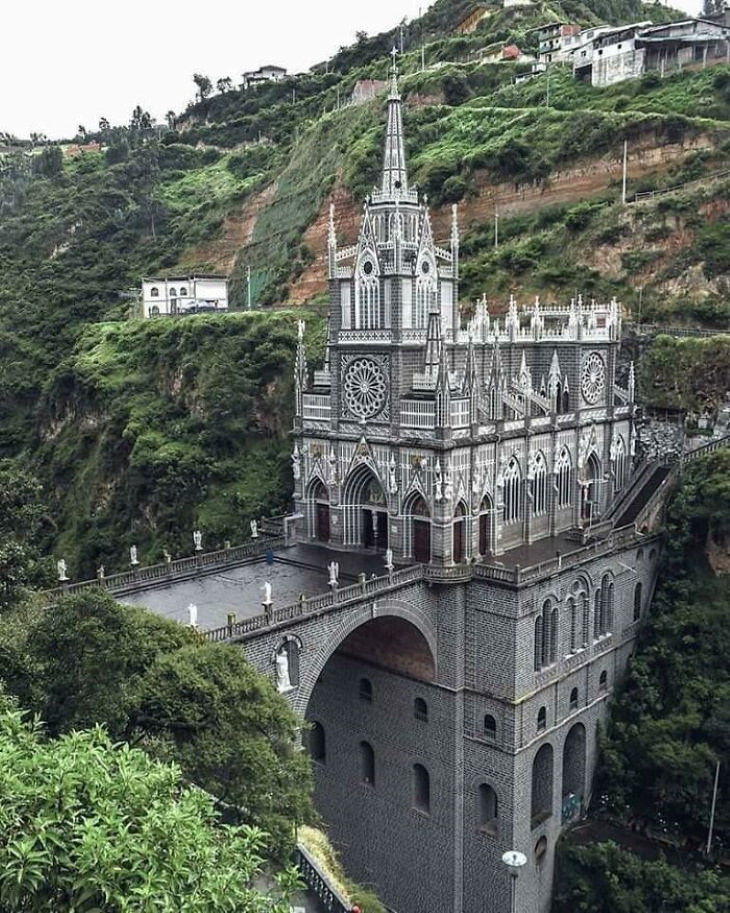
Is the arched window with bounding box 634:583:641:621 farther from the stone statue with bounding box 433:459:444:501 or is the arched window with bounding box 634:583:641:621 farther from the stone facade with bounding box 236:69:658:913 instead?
the stone statue with bounding box 433:459:444:501

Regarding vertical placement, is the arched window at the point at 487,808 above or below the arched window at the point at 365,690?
below

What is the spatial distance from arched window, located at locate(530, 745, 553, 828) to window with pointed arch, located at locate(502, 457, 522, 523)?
32.8ft

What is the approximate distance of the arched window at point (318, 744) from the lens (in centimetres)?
3888

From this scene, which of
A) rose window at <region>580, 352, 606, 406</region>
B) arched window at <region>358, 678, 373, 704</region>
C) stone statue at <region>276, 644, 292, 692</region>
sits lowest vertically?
arched window at <region>358, 678, 373, 704</region>

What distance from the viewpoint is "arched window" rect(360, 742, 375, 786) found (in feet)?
124

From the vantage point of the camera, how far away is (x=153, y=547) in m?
58.2

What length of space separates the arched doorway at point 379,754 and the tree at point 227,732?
12.7 meters

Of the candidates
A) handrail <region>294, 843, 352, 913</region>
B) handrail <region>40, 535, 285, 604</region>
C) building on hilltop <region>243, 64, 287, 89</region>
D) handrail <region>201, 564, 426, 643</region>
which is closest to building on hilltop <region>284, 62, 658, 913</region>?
handrail <region>201, 564, 426, 643</region>

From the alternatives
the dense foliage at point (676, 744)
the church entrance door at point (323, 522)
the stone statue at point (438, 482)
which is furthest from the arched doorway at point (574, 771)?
the church entrance door at point (323, 522)

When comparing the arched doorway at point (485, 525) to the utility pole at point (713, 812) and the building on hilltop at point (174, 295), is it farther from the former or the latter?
the building on hilltop at point (174, 295)

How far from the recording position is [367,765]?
3784 centimetres

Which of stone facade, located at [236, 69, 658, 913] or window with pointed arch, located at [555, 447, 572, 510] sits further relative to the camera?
window with pointed arch, located at [555, 447, 572, 510]

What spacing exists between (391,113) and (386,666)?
79.6 ft

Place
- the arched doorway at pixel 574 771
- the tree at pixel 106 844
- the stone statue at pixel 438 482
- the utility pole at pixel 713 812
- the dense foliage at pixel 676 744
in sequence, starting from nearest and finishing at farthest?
the tree at pixel 106 844, the dense foliage at pixel 676 744, the stone statue at pixel 438 482, the utility pole at pixel 713 812, the arched doorway at pixel 574 771
